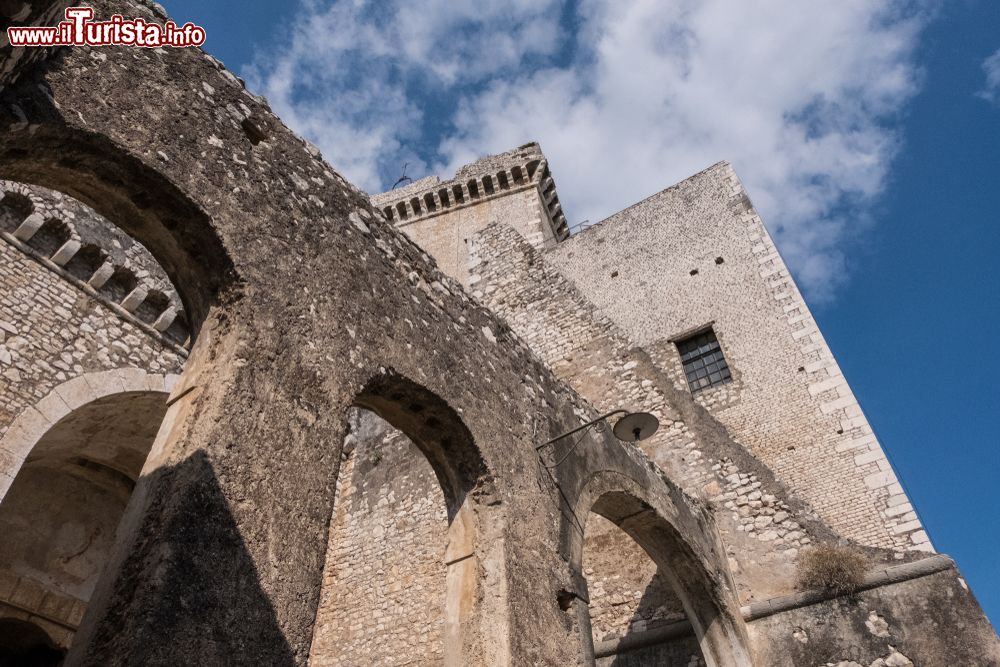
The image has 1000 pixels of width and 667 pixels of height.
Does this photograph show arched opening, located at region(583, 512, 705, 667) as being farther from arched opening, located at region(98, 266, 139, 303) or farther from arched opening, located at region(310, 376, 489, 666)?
arched opening, located at region(98, 266, 139, 303)

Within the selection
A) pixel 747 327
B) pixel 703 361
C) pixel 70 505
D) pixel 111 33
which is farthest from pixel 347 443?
pixel 747 327

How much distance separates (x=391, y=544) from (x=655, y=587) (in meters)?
3.40

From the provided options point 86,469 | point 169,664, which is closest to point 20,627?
point 86,469

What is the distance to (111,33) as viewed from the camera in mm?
3332

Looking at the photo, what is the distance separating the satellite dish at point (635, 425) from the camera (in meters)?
5.33

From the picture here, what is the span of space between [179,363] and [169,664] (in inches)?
254

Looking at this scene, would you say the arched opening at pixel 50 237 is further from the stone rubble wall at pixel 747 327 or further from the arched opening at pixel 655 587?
the stone rubble wall at pixel 747 327

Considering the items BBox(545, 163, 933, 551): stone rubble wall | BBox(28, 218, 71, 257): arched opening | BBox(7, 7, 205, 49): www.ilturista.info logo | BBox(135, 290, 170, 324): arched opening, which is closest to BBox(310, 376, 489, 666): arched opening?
BBox(7, 7, 205, 49): www.ilturista.info logo

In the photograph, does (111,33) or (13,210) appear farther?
(13,210)

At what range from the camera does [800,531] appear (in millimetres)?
7012

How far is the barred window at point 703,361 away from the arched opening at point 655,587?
537 cm

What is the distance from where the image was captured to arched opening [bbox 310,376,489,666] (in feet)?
15.2

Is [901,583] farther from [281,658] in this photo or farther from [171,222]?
[171,222]

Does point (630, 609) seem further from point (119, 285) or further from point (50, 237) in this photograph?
point (50, 237)
